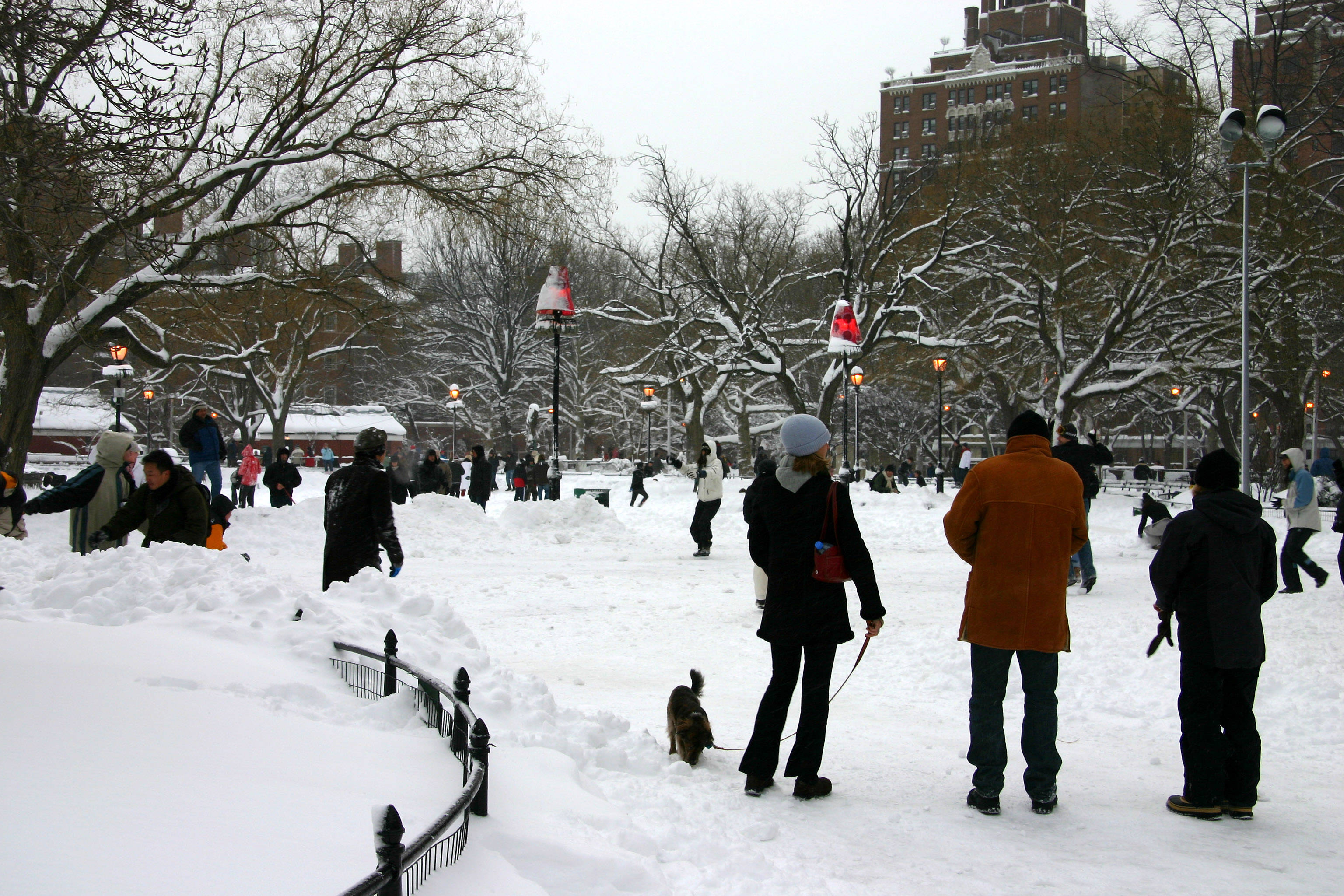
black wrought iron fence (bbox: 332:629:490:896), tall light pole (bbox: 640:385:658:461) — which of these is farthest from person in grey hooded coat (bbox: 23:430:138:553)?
tall light pole (bbox: 640:385:658:461)

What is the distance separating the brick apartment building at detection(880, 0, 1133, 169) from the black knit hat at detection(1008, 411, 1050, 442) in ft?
339

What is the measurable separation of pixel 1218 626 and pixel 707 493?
11727 mm

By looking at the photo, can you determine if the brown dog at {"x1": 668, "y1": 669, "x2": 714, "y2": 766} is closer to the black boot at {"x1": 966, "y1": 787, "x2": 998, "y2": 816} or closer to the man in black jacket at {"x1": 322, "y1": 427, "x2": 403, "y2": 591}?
the black boot at {"x1": 966, "y1": 787, "x2": 998, "y2": 816}

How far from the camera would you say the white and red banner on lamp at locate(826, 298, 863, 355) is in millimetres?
30703

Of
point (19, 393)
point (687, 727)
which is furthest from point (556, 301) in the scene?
point (687, 727)

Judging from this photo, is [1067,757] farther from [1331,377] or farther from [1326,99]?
[1331,377]

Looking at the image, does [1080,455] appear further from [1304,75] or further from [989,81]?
[989,81]

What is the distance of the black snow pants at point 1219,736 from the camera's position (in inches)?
191

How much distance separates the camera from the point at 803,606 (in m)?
5.10

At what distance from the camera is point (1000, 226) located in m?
38.8

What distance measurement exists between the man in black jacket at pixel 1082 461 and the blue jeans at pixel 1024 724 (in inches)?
254

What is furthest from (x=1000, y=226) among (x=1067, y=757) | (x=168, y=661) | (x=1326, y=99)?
(x=168, y=661)

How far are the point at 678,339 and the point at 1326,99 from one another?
21088 millimetres

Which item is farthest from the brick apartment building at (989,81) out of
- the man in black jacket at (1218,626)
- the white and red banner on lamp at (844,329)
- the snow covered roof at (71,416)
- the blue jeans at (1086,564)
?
the man in black jacket at (1218,626)
